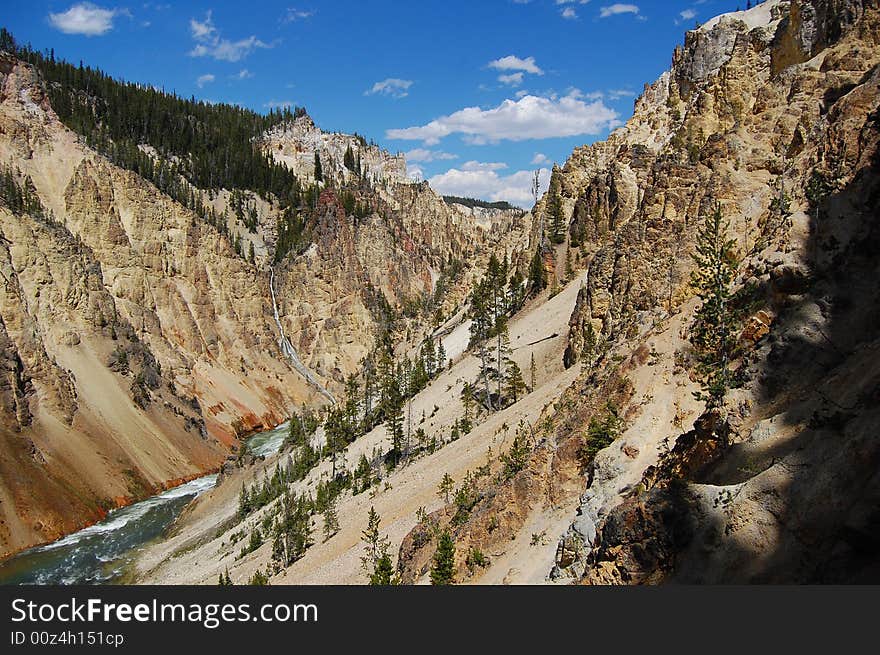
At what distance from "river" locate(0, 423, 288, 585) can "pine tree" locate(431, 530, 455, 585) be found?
30.7 m

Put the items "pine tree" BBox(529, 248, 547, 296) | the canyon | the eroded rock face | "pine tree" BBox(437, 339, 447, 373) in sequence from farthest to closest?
"pine tree" BBox(437, 339, 447, 373)
"pine tree" BBox(529, 248, 547, 296)
the canyon
the eroded rock face

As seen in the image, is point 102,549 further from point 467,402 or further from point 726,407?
point 726,407

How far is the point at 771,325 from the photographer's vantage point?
1623 cm

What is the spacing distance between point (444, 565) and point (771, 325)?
1037cm

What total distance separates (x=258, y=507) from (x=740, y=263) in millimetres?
38380

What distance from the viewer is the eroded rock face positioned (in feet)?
31.5

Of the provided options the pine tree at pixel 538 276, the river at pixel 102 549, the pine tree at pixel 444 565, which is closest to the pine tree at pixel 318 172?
the pine tree at pixel 538 276

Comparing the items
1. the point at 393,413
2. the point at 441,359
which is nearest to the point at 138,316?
the point at 441,359

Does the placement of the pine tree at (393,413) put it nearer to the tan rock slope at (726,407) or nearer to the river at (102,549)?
the tan rock slope at (726,407)

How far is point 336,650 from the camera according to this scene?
8805 millimetres

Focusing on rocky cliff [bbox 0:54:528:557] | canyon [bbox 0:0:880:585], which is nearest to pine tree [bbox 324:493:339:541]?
canyon [bbox 0:0:880:585]

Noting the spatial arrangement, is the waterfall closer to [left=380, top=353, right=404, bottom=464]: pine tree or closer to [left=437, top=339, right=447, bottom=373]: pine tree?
[left=437, top=339, right=447, bottom=373]: pine tree

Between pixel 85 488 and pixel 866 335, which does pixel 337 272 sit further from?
pixel 866 335

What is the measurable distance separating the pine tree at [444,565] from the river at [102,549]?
30696 millimetres
